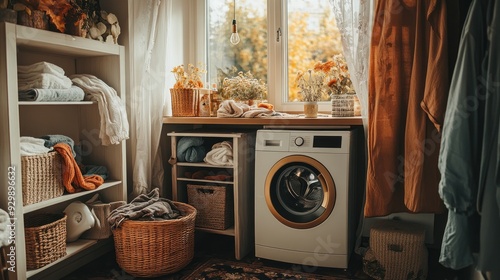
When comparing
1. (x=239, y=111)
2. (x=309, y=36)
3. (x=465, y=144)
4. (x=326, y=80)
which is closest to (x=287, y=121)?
(x=239, y=111)

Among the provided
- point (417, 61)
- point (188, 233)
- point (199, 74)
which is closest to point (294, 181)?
point (188, 233)

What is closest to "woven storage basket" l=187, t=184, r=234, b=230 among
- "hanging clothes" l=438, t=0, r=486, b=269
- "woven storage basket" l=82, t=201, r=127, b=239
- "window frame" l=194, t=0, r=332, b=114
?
"woven storage basket" l=82, t=201, r=127, b=239

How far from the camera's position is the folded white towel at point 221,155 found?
2717mm

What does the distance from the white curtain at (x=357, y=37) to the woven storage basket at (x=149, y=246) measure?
1319 mm

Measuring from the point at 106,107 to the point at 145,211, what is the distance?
2.19 feet

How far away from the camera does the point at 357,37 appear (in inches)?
98.3

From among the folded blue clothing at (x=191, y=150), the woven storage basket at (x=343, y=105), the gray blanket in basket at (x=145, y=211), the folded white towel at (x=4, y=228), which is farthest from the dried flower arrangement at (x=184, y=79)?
the folded white towel at (x=4, y=228)

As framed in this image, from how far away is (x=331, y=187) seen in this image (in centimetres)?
244

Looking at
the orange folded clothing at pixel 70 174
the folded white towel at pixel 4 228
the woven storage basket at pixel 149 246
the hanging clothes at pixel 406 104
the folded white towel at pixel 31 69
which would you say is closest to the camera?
the folded white towel at pixel 4 228

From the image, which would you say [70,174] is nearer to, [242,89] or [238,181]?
[238,181]

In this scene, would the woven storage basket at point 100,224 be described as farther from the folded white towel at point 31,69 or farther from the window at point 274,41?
the window at point 274,41

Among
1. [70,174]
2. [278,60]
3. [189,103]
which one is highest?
[278,60]

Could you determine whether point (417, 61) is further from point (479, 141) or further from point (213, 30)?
point (213, 30)

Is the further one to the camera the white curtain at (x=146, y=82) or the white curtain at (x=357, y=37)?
the white curtain at (x=146, y=82)
